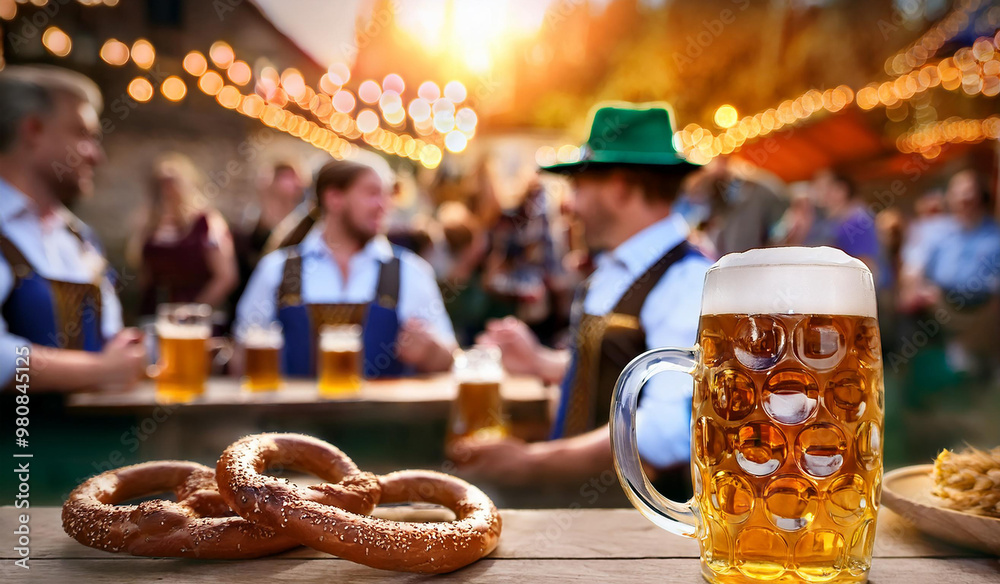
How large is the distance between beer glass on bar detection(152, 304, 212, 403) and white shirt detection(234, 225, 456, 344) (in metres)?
0.82

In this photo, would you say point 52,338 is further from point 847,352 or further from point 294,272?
point 847,352

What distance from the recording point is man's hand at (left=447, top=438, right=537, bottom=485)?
6.47 ft

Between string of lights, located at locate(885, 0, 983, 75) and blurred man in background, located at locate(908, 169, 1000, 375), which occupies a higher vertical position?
string of lights, located at locate(885, 0, 983, 75)

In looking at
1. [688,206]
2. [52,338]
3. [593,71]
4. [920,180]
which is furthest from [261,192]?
[593,71]

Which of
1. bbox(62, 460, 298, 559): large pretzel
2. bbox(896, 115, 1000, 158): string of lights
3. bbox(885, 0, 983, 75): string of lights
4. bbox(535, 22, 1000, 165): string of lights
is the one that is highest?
bbox(885, 0, 983, 75): string of lights

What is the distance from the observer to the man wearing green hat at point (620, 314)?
1.91m

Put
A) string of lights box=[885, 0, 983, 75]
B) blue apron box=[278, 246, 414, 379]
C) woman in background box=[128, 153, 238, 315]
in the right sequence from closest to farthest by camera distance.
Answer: blue apron box=[278, 246, 414, 379] < woman in background box=[128, 153, 238, 315] < string of lights box=[885, 0, 983, 75]

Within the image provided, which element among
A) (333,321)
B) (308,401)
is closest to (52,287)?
(308,401)

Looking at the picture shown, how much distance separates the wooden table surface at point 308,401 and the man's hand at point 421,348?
14.3 inches

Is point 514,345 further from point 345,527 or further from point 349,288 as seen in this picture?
point 345,527

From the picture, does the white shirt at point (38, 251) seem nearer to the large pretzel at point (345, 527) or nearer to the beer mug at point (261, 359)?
the beer mug at point (261, 359)

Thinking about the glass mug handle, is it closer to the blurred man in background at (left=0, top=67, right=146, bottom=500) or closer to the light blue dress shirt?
the blurred man in background at (left=0, top=67, right=146, bottom=500)

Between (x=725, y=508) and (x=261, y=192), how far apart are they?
4.76 m

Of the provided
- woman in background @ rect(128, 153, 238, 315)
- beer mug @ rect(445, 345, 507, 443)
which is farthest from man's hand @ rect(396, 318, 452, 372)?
woman in background @ rect(128, 153, 238, 315)
